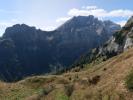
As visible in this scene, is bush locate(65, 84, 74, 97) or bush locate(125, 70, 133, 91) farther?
bush locate(65, 84, 74, 97)

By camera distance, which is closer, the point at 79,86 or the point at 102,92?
the point at 102,92

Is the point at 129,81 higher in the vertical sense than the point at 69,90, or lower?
higher

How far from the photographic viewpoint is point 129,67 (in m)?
38.0

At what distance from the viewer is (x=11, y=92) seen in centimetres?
5012

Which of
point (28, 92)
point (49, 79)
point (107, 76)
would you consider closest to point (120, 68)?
point (107, 76)

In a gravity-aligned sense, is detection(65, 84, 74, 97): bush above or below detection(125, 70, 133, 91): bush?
below

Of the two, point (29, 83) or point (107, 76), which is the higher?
point (107, 76)

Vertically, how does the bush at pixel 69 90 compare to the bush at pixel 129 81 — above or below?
below

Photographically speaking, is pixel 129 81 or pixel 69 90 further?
pixel 69 90

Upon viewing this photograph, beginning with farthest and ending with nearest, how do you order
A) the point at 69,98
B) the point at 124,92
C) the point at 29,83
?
the point at 29,83
the point at 69,98
the point at 124,92

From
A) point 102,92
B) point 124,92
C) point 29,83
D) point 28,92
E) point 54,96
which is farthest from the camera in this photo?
point 29,83

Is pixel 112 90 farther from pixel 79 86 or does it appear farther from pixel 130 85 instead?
pixel 79 86

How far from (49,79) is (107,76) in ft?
88.0

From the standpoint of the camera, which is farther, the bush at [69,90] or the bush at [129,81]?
the bush at [69,90]
